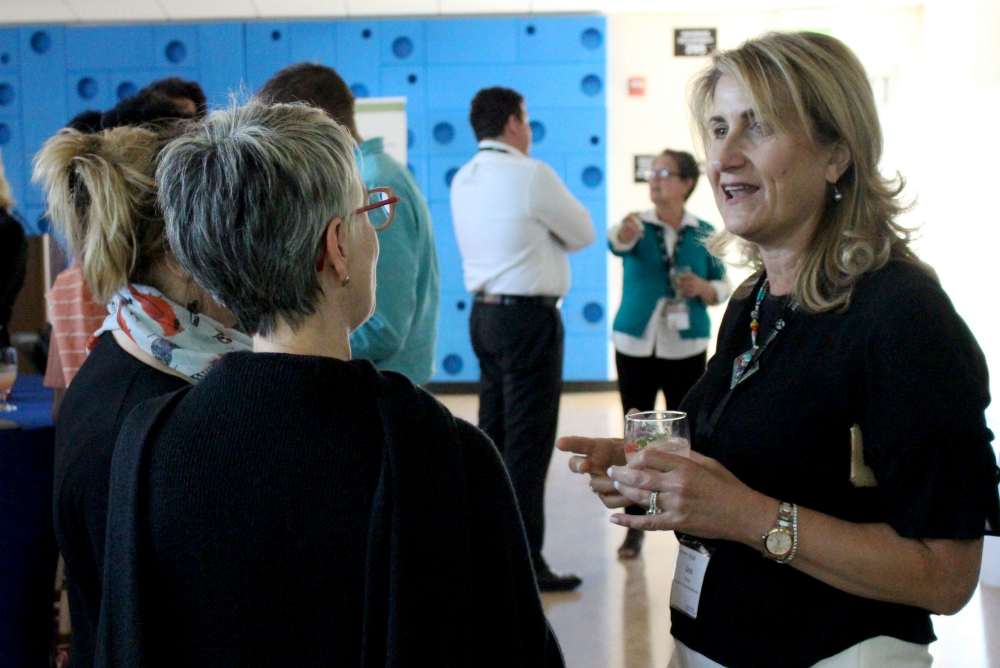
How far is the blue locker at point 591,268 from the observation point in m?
7.57

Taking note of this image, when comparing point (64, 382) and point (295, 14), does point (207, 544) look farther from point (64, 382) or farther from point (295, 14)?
point (295, 14)

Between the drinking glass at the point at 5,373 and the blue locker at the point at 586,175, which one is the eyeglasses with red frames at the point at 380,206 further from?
the blue locker at the point at 586,175

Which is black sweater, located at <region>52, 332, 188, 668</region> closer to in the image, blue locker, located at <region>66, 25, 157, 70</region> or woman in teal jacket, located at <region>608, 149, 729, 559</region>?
woman in teal jacket, located at <region>608, 149, 729, 559</region>

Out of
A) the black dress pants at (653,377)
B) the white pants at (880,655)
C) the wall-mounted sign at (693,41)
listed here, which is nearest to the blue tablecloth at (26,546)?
the white pants at (880,655)

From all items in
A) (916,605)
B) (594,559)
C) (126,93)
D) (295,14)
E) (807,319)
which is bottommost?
(594,559)

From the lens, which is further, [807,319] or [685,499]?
[807,319]

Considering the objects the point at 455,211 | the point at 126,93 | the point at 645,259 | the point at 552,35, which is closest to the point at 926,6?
the point at 552,35

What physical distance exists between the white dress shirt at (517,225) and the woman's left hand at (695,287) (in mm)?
453

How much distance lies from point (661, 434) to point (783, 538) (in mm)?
217

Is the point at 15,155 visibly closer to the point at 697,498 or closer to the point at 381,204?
the point at 381,204

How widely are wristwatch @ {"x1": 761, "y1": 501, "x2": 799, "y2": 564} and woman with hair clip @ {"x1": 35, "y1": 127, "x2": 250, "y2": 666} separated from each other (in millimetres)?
906

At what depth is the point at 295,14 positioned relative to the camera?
747cm

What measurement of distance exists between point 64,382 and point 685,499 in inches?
63.6

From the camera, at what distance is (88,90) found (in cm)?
767
